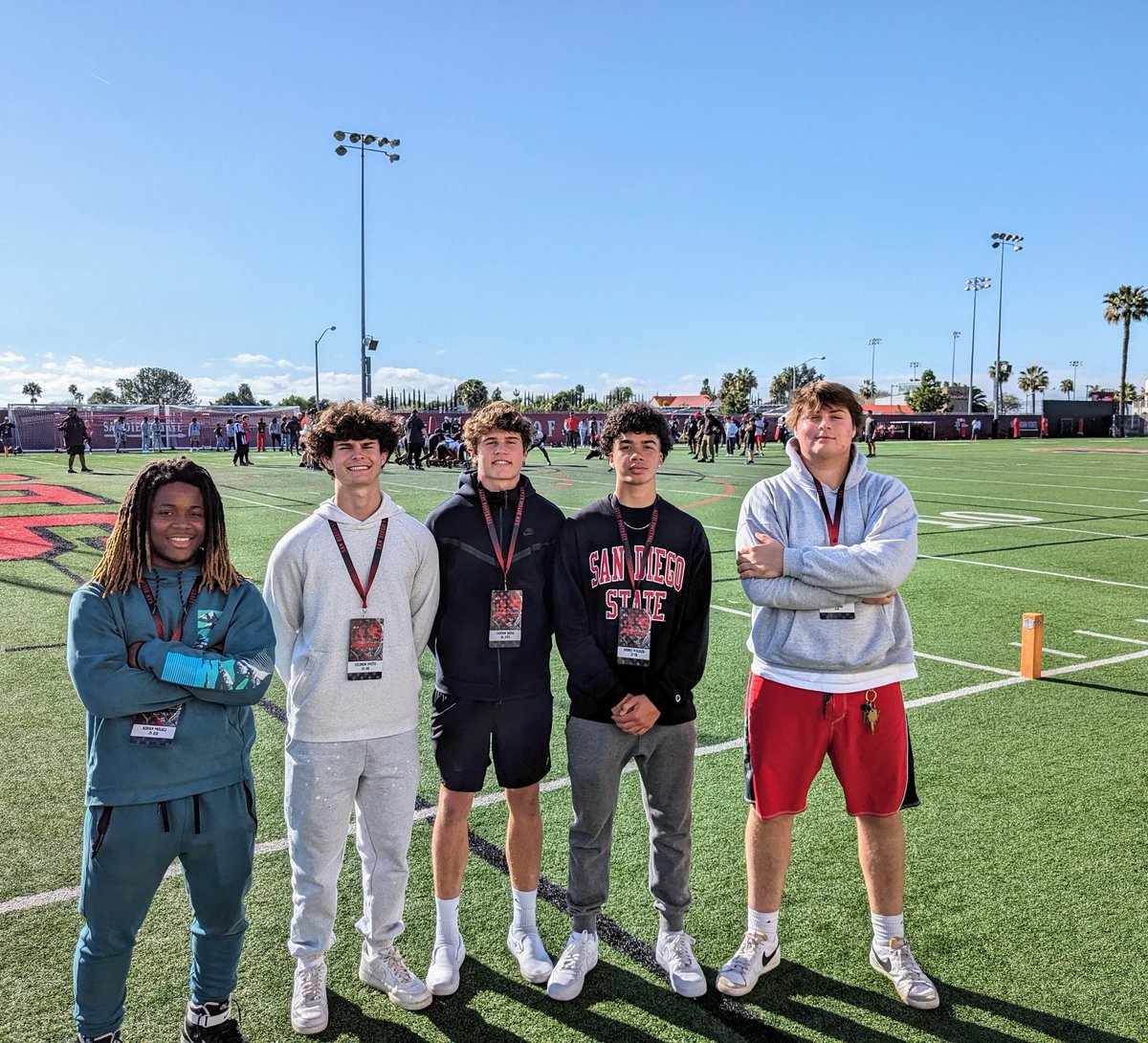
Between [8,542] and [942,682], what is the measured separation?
1138 centimetres

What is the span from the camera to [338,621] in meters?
2.90

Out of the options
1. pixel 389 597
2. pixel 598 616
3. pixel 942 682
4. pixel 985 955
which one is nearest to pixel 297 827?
pixel 389 597

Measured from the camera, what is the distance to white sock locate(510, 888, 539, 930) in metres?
3.19

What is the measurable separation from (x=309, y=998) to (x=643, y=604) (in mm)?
1622

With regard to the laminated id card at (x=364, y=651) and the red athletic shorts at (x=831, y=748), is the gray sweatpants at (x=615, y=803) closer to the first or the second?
the red athletic shorts at (x=831, y=748)

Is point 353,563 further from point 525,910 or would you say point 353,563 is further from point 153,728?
point 525,910

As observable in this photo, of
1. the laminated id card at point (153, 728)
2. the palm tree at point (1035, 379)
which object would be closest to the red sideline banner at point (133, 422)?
the laminated id card at point (153, 728)

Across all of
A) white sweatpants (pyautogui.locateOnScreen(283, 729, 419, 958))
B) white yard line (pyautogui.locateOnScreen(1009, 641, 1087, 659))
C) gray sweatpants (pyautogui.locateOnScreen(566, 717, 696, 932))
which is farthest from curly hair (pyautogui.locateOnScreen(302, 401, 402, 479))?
white yard line (pyautogui.locateOnScreen(1009, 641, 1087, 659))

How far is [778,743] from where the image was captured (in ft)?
10.0

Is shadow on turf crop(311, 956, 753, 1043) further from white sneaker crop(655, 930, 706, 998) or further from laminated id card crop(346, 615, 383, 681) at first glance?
laminated id card crop(346, 615, 383, 681)

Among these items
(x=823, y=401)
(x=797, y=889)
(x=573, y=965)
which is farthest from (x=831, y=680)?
(x=573, y=965)

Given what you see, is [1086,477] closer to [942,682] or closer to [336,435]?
[942,682]

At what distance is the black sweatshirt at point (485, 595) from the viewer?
311 cm

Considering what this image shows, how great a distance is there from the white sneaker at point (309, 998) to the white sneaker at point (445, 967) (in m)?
0.35
